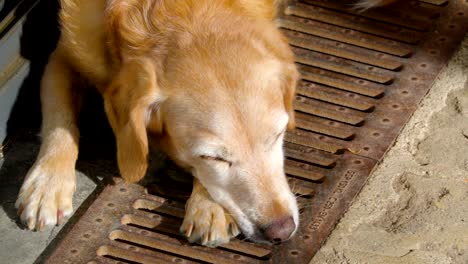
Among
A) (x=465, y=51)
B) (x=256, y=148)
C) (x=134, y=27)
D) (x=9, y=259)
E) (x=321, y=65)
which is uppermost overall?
(x=465, y=51)

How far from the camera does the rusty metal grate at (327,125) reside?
15.0ft

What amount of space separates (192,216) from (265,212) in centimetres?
40

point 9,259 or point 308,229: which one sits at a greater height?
point 308,229

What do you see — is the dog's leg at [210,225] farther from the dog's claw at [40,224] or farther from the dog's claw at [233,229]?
the dog's claw at [40,224]

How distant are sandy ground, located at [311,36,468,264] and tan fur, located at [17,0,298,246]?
1.26 ft

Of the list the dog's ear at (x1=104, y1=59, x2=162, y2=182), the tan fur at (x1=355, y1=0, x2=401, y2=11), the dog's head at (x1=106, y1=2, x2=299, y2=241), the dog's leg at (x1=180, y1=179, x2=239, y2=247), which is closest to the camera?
the dog's head at (x1=106, y1=2, x2=299, y2=241)

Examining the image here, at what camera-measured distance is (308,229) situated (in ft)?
15.1

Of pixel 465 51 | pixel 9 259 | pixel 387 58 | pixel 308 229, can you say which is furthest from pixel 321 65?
pixel 9 259

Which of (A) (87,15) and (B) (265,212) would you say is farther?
(A) (87,15)

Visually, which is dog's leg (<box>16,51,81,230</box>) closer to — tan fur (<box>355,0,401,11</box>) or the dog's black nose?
the dog's black nose

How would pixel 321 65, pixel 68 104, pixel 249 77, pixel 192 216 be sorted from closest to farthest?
pixel 249 77 < pixel 192 216 < pixel 68 104 < pixel 321 65

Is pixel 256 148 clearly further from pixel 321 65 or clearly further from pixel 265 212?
pixel 321 65

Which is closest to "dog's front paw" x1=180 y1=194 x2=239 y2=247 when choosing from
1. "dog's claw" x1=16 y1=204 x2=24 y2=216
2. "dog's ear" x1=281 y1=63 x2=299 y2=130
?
"dog's ear" x1=281 y1=63 x2=299 y2=130

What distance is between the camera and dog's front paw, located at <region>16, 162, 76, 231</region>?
4699 millimetres
